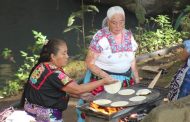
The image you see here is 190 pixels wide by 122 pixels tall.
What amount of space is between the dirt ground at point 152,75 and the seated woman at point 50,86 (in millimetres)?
2069

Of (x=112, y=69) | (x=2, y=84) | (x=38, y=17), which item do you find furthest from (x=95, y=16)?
(x=112, y=69)

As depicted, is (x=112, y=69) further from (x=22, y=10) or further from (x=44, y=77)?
(x=22, y=10)

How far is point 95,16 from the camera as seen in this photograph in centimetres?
1350

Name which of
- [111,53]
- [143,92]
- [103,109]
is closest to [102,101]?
[103,109]

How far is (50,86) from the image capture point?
3.54 metres

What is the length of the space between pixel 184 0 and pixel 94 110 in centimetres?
1069

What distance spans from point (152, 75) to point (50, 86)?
3786 mm

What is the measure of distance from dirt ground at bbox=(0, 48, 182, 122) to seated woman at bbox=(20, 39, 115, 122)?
207 centimetres

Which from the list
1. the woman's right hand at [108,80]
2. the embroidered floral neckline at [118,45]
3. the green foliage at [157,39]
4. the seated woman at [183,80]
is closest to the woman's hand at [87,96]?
the woman's right hand at [108,80]

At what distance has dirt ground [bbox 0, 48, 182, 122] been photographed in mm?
5926

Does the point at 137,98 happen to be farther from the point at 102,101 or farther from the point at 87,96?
the point at 87,96

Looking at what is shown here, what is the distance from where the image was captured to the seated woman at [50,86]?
11.5ft

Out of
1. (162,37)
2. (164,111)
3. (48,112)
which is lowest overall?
(162,37)

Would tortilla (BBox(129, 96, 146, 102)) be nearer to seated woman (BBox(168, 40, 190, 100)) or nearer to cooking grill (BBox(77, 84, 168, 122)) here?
cooking grill (BBox(77, 84, 168, 122))
